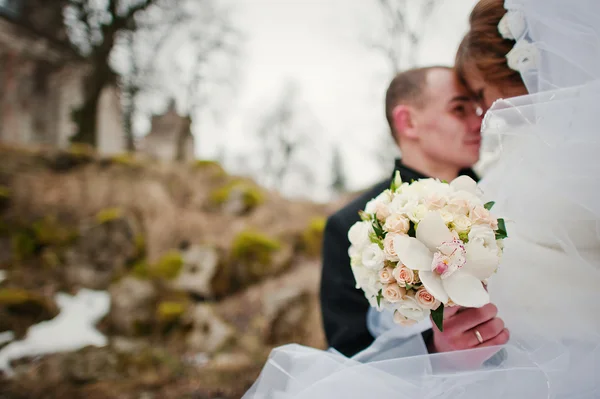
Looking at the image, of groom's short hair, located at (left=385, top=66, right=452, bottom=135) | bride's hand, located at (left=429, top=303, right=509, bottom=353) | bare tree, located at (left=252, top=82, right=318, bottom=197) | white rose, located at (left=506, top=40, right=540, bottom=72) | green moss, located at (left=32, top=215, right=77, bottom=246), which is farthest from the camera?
bare tree, located at (left=252, top=82, right=318, bottom=197)

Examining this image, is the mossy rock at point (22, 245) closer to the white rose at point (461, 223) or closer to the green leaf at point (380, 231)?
the green leaf at point (380, 231)

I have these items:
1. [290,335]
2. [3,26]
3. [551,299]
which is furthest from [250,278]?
[3,26]

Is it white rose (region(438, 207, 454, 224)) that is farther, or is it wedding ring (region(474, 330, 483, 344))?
wedding ring (region(474, 330, 483, 344))

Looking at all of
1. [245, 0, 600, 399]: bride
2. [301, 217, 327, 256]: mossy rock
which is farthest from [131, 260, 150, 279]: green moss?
[245, 0, 600, 399]: bride

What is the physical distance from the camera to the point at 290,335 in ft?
19.2

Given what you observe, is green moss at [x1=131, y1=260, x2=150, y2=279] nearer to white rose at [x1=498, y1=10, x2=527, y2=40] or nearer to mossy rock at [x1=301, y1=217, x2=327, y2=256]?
mossy rock at [x1=301, y1=217, x2=327, y2=256]

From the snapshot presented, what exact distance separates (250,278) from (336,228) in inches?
216

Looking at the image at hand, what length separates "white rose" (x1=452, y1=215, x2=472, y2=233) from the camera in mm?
1039

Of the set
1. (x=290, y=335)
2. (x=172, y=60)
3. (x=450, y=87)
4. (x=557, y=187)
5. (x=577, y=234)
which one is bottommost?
(x=290, y=335)

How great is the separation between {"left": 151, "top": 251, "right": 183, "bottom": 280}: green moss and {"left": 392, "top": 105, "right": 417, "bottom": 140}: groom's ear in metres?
5.71

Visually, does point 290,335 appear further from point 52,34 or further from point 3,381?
point 52,34

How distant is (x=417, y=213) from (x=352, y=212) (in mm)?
1140

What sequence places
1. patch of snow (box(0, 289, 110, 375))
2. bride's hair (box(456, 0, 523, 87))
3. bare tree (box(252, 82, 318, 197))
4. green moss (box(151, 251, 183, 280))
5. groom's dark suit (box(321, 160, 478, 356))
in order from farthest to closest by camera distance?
1. bare tree (box(252, 82, 318, 197))
2. green moss (box(151, 251, 183, 280))
3. patch of snow (box(0, 289, 110, 375))
4. groom's dark suit (box(321, 160, 478, 356))
5. bride's hair (box(456, 0, 523, 87))

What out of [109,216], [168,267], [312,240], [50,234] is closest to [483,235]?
[168,267]
